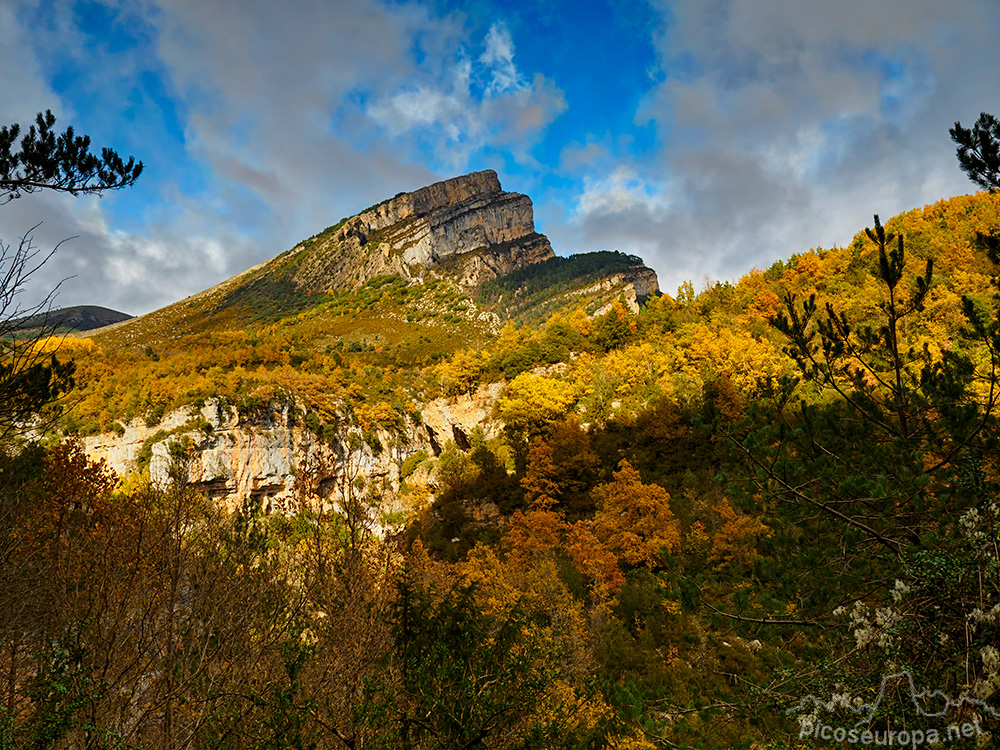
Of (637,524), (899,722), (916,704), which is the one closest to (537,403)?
(637,524)

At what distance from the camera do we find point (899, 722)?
3184 millimetres

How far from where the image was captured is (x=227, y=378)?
35.3 metres

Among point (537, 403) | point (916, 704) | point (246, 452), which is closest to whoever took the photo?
point (916, 704)

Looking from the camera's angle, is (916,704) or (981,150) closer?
(916,704)

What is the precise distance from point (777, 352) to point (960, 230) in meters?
21.7

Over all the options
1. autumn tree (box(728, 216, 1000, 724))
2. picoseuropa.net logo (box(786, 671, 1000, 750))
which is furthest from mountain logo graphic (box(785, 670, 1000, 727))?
autumn tree (box(728, 216, 1000, 724))

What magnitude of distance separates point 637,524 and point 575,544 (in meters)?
2.83

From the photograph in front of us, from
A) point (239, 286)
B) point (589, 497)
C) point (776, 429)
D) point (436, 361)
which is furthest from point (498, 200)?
point (776, 429)

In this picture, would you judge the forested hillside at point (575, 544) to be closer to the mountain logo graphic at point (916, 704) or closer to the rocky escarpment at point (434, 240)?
the mountain logo graphic at point (916, 704)

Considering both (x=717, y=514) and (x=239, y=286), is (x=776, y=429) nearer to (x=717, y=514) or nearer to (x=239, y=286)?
(x=717, y=514)

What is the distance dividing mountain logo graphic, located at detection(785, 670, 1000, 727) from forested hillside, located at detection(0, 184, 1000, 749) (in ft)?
0.19

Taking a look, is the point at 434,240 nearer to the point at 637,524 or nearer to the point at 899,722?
the point at 637,524

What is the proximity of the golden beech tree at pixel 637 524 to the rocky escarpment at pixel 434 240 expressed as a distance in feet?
361

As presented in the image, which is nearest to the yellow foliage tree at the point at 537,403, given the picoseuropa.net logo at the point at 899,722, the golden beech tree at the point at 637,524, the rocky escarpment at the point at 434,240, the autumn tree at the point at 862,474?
the golden beech tree at the point at 637,524
